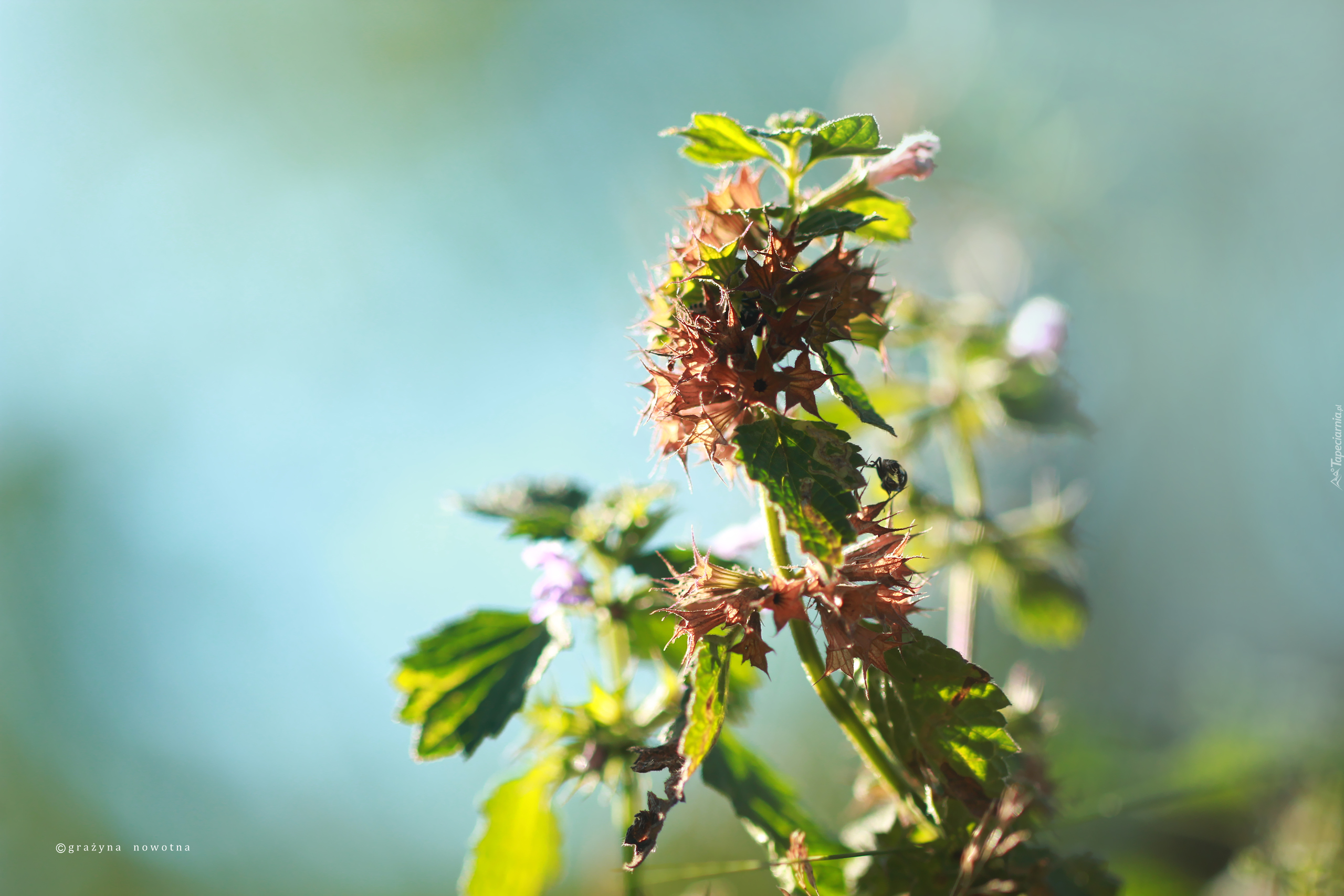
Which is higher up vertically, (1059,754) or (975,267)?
(975,267)

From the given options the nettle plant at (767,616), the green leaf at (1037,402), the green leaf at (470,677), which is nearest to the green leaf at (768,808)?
the nettle plant at (767,616)

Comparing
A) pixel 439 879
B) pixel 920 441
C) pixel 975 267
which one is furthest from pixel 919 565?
pixel 439 879

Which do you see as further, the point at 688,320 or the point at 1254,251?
the point at 1254,251

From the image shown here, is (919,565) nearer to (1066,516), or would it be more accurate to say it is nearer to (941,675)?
A: (1066,516)

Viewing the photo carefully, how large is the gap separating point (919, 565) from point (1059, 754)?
37cm

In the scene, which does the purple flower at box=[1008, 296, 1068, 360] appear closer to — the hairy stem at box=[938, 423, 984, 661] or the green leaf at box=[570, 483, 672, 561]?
the hairy stem at box=[938, 423, 984, 661]

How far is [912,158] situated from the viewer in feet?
1.19

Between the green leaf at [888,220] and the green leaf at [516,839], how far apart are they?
32cm

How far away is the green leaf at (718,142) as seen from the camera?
13.9 inches

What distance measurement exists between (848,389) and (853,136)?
0.34ft

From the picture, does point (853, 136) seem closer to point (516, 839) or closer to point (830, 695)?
point (830, 695)

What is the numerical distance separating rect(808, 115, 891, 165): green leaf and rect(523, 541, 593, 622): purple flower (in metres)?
0.25

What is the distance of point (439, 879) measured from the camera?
11.2 feet

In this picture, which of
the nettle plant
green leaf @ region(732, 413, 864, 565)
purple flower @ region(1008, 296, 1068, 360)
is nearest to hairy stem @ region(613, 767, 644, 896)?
the nettle plant
